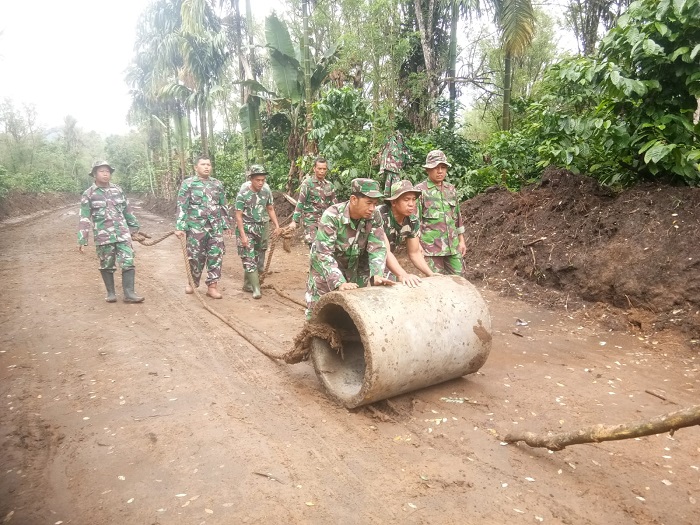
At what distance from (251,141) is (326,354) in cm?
1376

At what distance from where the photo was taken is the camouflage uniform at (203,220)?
691 cm

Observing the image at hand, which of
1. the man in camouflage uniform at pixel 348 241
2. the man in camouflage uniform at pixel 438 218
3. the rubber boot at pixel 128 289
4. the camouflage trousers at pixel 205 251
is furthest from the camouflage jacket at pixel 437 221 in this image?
the rubber boot at pixel 128 289

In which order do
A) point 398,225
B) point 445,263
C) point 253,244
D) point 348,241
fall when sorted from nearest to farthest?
point 348,241 → point 398,225 → point 445,263 → point 253,244

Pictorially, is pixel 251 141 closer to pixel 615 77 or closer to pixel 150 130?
pixel 615 77

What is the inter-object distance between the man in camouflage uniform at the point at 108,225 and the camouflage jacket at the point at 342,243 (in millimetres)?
3825

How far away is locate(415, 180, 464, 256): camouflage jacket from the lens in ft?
17.9

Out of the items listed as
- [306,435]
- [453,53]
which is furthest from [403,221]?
[453,53]

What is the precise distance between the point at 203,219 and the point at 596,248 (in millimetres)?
5609

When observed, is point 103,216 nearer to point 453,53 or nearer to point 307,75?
point 307,75

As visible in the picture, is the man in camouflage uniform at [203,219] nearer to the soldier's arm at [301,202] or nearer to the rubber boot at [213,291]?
the rubber boot at [213,291]

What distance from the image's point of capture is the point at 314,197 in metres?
7.77

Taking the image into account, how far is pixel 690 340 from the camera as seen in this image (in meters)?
4.94

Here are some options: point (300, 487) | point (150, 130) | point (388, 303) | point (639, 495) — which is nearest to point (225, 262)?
point (388, 303)

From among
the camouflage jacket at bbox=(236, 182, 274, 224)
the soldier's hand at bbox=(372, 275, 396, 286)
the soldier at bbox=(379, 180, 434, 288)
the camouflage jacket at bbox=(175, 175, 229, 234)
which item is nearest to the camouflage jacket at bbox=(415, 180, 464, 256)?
the soldier at bbox=(379, 180, 434, 288)
